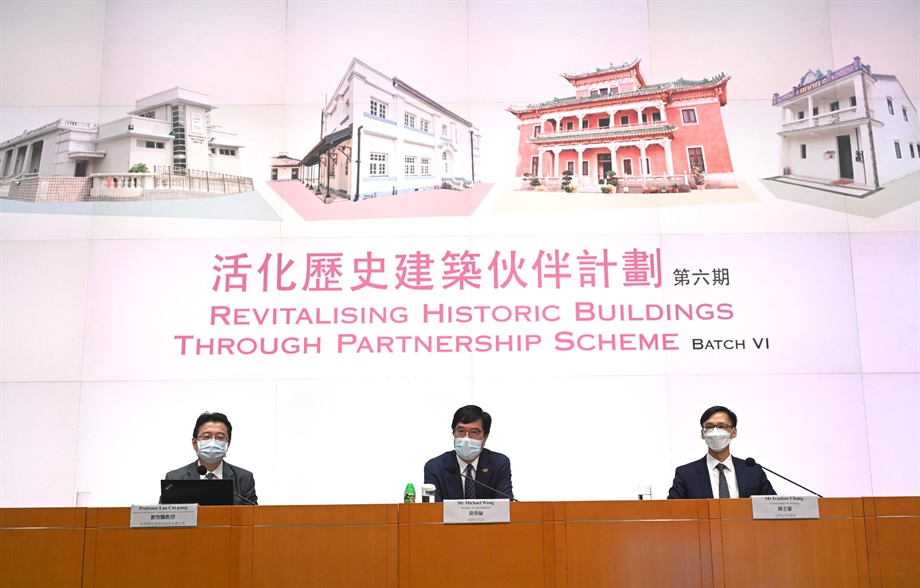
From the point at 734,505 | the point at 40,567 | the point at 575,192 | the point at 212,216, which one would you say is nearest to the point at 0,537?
the point at 40,567

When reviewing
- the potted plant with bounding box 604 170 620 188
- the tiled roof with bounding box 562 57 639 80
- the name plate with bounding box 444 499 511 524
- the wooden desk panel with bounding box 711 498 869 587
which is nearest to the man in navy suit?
the name plate with bounding box 444 499 511 524

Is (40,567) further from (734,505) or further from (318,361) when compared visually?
(734,505)

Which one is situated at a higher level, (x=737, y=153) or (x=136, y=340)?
(x=737, y=153)

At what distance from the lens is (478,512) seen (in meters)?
2.99

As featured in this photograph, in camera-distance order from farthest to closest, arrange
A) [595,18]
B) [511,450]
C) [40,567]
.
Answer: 1. [595,18]
2. [511,450]
3. [40,567]

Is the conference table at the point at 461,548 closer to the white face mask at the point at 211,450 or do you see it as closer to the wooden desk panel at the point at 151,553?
the wooden desk panel at the point at 151,553

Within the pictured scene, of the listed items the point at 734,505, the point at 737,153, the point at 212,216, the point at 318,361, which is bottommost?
the point at 734,505

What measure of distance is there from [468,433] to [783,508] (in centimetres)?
137

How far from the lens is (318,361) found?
4.66 m

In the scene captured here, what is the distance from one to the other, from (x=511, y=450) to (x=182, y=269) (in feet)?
6.95

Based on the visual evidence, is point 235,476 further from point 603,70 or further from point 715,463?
point 603,70

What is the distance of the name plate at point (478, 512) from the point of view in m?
2.99

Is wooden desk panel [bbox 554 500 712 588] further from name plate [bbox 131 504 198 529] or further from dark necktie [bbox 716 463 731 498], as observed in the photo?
name plate [bbox 131 504 198 529]

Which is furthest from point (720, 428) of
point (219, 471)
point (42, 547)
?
point (42, 547)
